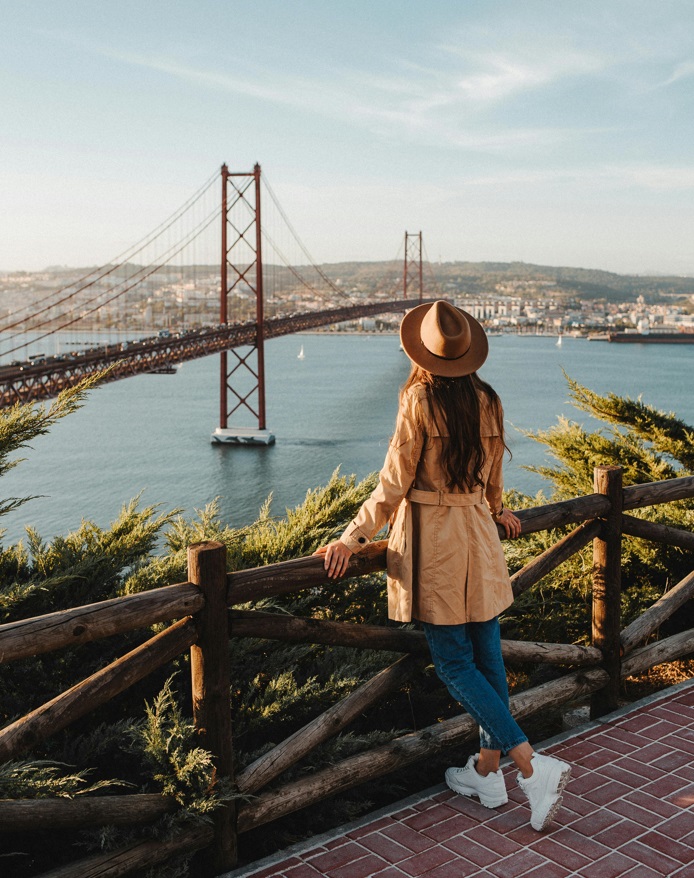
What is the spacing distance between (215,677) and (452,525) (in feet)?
2.05

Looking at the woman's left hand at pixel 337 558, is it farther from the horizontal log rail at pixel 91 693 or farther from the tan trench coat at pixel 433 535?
the horizontal log rail at pixel 91 693

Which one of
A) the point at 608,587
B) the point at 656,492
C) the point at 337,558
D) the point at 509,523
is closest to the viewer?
the point at 337,558

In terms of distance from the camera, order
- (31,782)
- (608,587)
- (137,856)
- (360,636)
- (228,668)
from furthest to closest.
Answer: (608,587), (360,636), (228,668), (137,856), (31,782)

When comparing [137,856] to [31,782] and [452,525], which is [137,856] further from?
[452,525]

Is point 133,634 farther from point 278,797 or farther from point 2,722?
point 278,797

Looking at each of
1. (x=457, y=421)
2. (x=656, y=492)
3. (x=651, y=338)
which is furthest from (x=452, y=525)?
(x=651, y=338)

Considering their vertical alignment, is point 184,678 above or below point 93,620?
below

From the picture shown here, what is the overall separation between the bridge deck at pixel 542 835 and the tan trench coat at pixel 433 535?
20.7 inches

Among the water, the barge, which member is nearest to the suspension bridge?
the water

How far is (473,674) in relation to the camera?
→ 2041 millimetres

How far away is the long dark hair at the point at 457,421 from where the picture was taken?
75.2 inches

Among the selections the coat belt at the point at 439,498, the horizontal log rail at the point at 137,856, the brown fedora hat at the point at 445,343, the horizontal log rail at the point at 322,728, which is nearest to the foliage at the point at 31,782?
the horizontal log rail at the point at 137,856

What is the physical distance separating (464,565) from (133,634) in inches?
34.1

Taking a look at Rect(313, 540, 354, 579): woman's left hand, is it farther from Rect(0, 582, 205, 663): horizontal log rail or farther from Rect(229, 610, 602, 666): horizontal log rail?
Rect(0, 582, 205, 663): horizontal log rail
